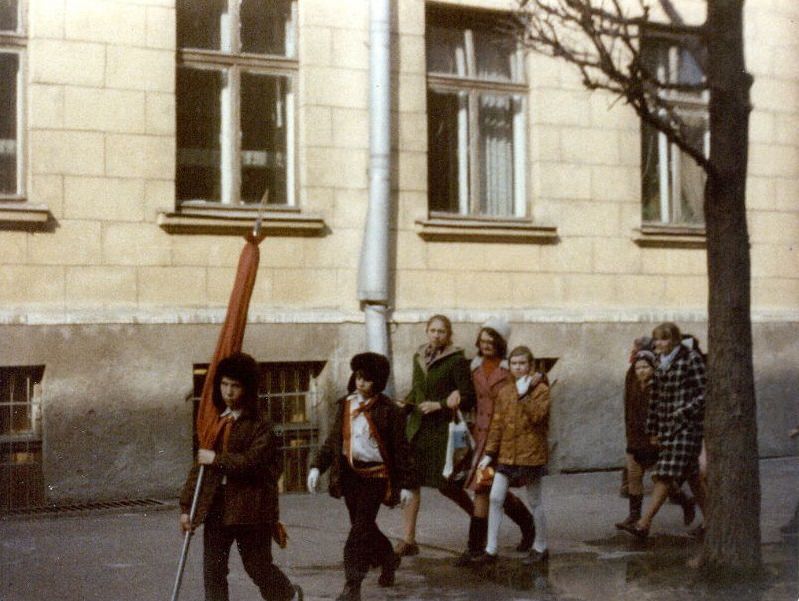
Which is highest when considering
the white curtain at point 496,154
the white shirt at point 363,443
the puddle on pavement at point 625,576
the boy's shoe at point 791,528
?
the white curtain at point 496,154

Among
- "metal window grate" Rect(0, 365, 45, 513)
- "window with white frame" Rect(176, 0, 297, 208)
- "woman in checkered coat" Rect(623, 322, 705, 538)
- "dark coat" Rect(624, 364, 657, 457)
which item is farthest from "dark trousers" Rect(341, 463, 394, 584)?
"window with white frame" Rect(176, 0, 297, 208)

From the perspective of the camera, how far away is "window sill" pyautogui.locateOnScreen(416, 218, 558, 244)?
1343 cm

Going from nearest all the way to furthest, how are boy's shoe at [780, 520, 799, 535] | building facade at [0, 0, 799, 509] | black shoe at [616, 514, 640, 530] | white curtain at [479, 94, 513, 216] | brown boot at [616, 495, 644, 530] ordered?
1. boy's shoe at [780, 520, 799, 535]
2. black shoe at [616, 514, 640, 530]
3. brown boot at [616, 495, 644, 530]
4. building facade at [0, 0, 799, 509]
5. white curtain at [479, 94, 513, 216]

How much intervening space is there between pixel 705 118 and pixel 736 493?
8197 millimetres

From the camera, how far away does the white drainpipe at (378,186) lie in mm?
12938

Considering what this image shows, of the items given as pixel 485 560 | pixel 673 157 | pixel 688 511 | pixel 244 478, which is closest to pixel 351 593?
pixel 244 478

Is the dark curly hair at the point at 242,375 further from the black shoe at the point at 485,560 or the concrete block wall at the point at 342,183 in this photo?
the concrete block wall at the point at 342,183

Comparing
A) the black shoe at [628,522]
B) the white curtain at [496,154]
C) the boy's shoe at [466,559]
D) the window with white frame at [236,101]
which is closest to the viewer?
the boy's shoe at [466,559]

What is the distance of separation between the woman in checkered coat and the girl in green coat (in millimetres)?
1340

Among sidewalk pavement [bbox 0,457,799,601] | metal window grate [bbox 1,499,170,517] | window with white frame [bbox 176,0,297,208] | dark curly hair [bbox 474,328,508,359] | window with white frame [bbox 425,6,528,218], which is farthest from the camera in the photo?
window with white frame [bbox 425,6,528,218]

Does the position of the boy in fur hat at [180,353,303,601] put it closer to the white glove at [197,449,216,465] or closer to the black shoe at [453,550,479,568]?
the white glove at [197,449,216,465]

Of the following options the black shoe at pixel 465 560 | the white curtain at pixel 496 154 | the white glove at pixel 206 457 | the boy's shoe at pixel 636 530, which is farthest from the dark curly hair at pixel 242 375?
the white curtain at pixel 496 154

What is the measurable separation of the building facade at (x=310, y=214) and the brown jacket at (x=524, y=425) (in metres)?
3.87

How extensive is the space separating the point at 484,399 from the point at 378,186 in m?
4.00
